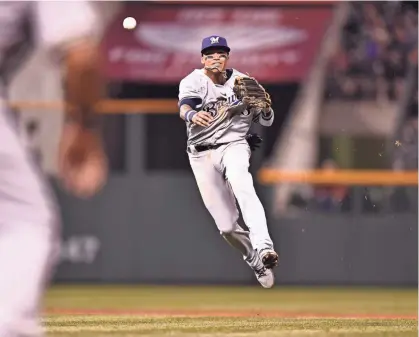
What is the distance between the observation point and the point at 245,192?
741 cm

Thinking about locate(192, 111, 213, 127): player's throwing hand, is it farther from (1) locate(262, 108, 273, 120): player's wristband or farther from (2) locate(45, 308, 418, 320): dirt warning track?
(2) locate(45, 308, 418, 320): dirt warning track

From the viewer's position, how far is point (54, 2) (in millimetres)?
4293

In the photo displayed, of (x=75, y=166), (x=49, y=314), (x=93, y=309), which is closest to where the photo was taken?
(x=75, y=166)

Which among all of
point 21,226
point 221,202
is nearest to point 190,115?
point 221,202

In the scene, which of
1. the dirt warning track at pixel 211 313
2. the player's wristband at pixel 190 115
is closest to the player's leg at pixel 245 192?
the player's wristband at pixel 190 115

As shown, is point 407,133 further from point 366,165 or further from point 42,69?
point 42,69

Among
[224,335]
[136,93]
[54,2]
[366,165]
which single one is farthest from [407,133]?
[54,2]

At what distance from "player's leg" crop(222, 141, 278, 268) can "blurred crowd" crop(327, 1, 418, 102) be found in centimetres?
650

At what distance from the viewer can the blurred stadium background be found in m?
13.4

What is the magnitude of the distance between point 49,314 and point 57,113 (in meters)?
4.19

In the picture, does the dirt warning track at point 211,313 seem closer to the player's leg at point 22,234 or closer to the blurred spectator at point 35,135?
the blurred spectator at point 35,135

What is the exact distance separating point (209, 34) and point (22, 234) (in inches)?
352

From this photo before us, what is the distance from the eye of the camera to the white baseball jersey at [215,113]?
24.0 ft

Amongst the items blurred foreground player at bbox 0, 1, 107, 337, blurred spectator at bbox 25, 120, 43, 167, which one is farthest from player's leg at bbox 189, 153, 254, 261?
blurred spectator at bbox 25, 120, 43, 167
